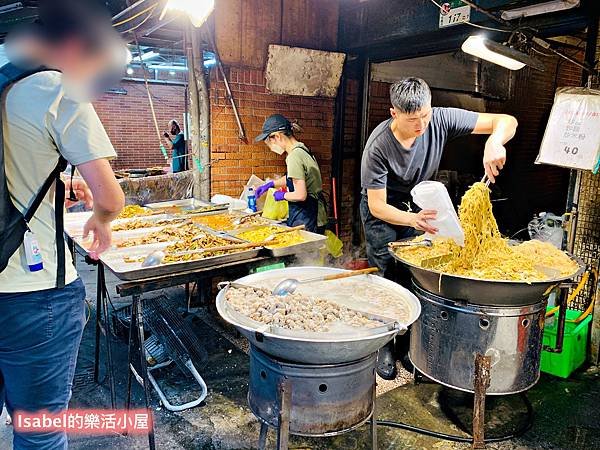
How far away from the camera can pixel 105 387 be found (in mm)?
4133

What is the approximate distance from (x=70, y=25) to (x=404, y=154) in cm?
284

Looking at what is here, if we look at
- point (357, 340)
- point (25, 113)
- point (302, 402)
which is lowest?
point (302, 402)

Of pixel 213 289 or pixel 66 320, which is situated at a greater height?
pixel 66 320

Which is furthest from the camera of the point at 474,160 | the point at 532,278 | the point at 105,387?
the point at 474,160

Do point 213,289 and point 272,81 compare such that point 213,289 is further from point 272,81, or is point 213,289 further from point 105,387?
point 272,81

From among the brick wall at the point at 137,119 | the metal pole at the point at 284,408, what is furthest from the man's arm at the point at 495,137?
the brick wall at the point at 137,119

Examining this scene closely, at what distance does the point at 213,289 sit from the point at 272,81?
3040mm

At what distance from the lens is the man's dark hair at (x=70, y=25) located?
191 cm

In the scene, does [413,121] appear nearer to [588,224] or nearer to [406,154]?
[406,154]

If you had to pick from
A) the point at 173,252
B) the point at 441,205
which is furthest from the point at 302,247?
the point at 441,205

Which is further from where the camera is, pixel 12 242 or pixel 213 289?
pixel 213 289

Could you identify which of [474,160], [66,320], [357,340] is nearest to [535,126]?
[474,160]

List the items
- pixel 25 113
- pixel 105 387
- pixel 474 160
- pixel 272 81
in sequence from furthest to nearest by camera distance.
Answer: pixel 474 160 < pixel 272 81 < pixel 105 387 < pixel 25 113

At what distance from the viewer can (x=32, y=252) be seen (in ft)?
6.57
